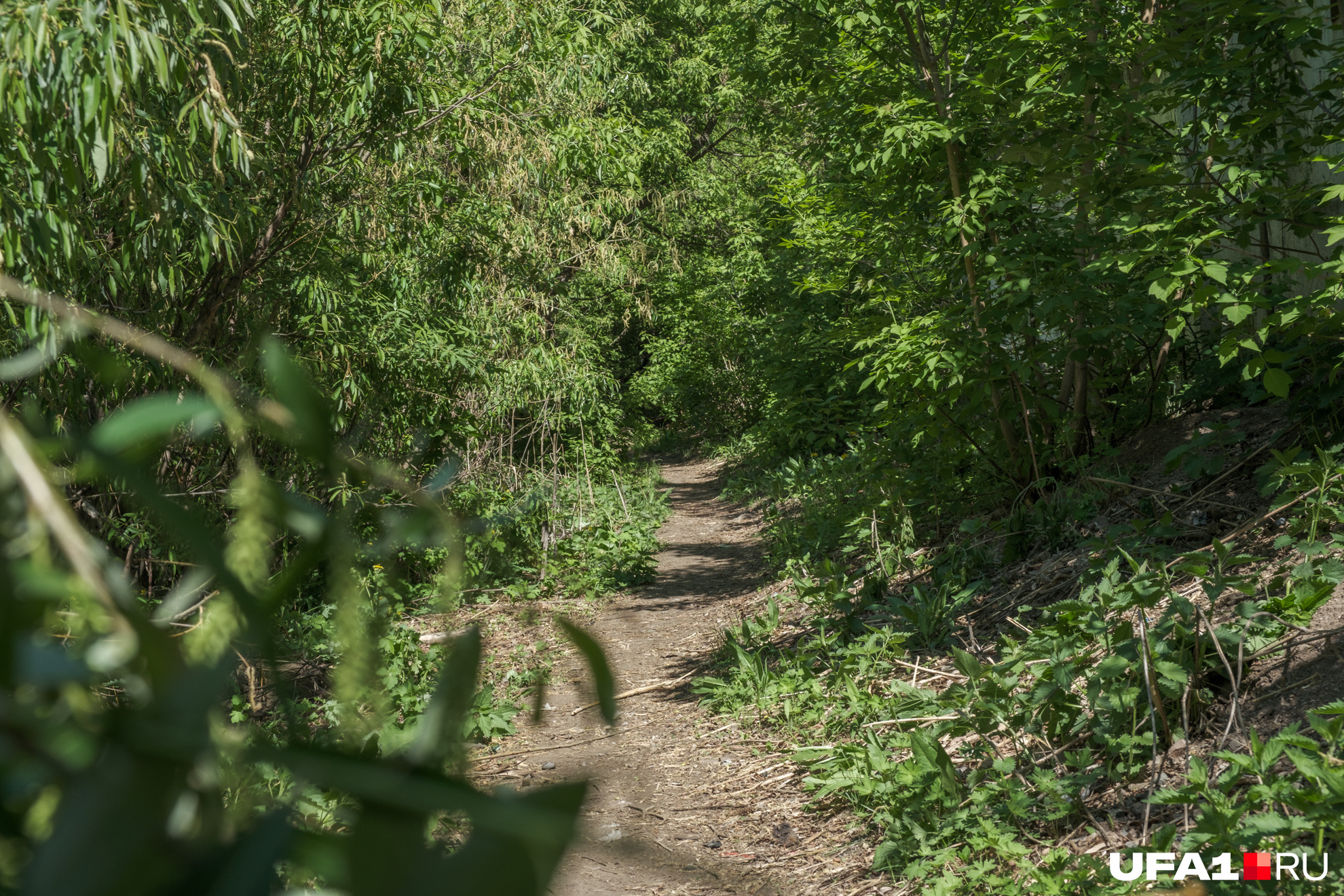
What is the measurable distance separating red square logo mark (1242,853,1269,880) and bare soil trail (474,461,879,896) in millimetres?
1343

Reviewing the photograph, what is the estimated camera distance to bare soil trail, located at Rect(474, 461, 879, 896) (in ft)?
11.7

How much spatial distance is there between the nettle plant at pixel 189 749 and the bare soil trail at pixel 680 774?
48 mm

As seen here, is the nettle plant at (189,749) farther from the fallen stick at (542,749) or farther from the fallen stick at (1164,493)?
the fallen stick at (542,749)

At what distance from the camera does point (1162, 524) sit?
163 inches

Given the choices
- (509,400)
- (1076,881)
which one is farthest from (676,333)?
(1076,881)

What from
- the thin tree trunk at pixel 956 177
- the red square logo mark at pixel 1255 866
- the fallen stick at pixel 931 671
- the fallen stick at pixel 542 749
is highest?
the thin tree trunk at pixel 956 177

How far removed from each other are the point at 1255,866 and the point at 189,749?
2.77 meters

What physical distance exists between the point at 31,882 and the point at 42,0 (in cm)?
373

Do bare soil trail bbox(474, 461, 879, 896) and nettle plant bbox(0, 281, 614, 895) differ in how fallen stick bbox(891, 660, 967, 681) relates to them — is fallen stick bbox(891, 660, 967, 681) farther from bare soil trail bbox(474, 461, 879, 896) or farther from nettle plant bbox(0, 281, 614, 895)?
nettle plant bbox(0, 281, 614, 895)

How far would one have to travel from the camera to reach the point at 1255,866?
7.63 feet

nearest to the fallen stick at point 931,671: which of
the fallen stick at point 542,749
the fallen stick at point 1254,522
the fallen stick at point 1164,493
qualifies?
the fallen stick at point 1254,522

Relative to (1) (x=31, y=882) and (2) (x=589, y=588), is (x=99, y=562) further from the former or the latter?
(2) (x=589, y=588)

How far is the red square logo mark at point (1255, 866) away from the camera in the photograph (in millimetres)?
2309

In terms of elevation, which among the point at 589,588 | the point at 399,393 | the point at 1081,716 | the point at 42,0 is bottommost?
the point at 589,588
